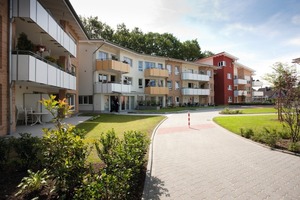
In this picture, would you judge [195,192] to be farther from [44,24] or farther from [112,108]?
[112,108]

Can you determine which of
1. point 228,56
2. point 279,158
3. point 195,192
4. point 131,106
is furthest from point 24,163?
point 228,56

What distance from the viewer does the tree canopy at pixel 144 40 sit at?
47.8m

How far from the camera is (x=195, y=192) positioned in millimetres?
4816

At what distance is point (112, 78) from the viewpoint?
30.9 metres

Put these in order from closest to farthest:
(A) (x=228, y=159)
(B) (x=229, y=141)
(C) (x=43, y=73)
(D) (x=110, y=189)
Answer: (D) (x=110, y=189)
(A) (x=228, y=159)
(B) (x=229, y=141)
(C) (x=43, y=73)

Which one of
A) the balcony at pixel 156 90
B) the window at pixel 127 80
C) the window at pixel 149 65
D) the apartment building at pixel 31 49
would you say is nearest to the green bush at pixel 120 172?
the apartment building at pixel 31 49

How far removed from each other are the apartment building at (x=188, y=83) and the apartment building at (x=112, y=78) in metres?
4.67

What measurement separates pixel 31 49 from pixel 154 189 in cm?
1211

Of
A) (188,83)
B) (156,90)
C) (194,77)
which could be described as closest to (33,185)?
(156,90)

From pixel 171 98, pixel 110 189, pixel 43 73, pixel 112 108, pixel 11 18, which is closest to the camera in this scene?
pixel 110 189

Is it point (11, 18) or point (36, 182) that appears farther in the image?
point (11, 18)

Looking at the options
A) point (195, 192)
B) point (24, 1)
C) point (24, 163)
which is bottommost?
point (195, 192)

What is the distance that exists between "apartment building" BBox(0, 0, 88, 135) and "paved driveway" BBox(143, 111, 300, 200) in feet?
26.6

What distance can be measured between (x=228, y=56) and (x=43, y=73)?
46.5m
